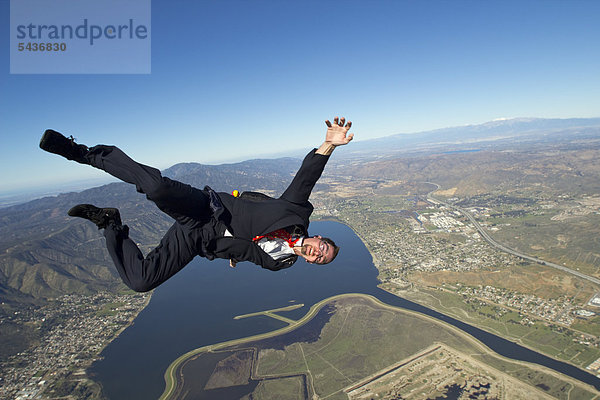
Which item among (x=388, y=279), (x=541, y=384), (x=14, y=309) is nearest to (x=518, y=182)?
(x=388, y=279)

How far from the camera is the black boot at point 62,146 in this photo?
10.7 ft

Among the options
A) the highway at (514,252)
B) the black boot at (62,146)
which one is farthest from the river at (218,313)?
the black boot at (62,146)

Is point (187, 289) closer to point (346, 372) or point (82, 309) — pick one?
point (82, 309)

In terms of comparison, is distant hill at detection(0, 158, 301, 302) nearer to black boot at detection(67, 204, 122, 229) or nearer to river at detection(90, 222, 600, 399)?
river at detection(90, 222, 600, 399)

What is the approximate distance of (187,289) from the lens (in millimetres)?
44406

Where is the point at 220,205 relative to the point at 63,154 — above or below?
below

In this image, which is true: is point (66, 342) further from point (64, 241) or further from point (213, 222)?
point (64, 241)

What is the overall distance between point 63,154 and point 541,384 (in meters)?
27.7

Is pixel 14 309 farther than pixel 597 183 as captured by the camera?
No

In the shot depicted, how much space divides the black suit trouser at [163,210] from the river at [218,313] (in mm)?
24733

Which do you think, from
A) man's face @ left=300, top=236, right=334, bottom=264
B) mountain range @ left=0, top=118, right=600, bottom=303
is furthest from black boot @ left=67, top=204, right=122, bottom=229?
mountain range @ left=0, top=118, right=600, bottom=303

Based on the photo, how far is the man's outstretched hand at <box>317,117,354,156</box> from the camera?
3.06 metres

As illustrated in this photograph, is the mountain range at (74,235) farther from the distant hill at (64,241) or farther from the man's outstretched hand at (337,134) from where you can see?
the man's outstretched hand at (337,134)

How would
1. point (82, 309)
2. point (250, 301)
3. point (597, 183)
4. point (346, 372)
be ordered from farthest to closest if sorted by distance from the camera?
point (597, 183) < point (82, 309) < point (250, 301) < point (346, 372)
